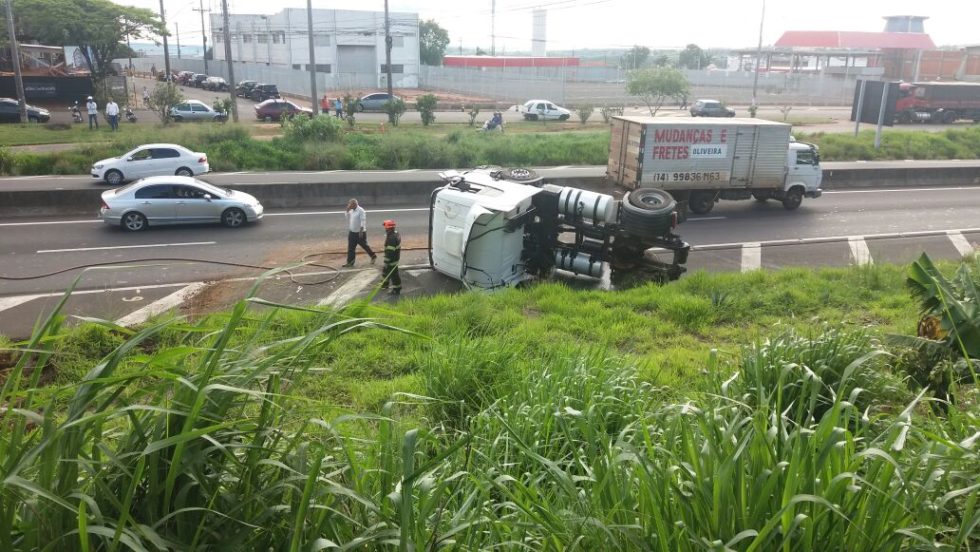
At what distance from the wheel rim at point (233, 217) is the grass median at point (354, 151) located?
7831 mm

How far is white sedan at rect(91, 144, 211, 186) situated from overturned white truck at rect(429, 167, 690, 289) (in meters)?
11.8

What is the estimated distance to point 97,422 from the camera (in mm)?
3027

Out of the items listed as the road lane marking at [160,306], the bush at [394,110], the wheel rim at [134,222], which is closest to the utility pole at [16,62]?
the bush at [394,110]

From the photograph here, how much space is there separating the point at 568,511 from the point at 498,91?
2404 inches

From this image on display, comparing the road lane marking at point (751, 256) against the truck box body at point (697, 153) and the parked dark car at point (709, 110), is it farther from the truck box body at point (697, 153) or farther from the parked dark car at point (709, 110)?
the parked dark car at point (709, 110)

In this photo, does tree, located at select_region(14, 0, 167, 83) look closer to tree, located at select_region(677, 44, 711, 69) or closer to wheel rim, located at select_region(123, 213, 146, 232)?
wheel rim, located at select_region(123, 213, 146, 232)

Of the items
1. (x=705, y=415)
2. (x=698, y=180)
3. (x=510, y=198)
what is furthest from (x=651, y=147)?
(x=705, y=415)

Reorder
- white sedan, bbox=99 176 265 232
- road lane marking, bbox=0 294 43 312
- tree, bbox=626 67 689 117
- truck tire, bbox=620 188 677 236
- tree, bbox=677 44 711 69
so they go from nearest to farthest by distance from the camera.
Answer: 1. road lane marking, bbox=0 294 43 312
2. truck tire, bbox=620 188 677 236
3. white sedan, bbox=99 176 265 232
4. tree, bbox=626 67 689 117
5. tree, bbox=677 44 711 69

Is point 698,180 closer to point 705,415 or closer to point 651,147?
point 651,147

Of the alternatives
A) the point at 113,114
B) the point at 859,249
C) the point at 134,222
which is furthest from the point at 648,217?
the point at 113,114

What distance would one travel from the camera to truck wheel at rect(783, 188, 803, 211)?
74.1 ft

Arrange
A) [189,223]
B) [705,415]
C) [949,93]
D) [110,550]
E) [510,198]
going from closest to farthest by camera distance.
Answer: [110,550]
[705,415]
[510,198]
[189,223]
[949,93]

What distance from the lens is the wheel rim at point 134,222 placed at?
702 inches

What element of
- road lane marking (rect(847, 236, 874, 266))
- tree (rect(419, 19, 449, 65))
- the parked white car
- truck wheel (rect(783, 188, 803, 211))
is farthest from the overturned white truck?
tree (rect(419, 19, 449, 65))
